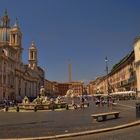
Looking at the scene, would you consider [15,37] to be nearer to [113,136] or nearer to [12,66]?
[12,66]

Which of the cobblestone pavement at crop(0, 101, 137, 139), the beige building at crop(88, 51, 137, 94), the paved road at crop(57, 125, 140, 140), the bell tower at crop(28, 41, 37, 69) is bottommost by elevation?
the paved road at crop(57, 125, 140, 140)

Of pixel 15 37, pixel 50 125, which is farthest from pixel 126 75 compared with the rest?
pixel 50 125

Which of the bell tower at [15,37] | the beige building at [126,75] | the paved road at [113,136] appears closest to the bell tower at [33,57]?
the bell tower at [15,37]

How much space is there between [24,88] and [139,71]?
69251 millimetres

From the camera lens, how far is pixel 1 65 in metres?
104

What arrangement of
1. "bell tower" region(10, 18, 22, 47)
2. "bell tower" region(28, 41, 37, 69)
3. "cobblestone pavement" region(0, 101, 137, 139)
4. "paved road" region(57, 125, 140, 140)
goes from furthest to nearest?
"bell tower" region(28, 41, 37, 69) < "bell tower" region(10, 18, 22, 47) < "cobblestone pavement" region(0, 101, 137, 139) < "paved road" region(57, 125, 140, 140)

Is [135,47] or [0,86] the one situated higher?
[135,47]

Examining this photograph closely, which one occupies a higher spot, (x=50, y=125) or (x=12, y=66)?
(x=12, y=66)

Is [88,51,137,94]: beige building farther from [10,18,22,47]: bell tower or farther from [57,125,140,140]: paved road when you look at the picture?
[57,125,140,140]: paved road

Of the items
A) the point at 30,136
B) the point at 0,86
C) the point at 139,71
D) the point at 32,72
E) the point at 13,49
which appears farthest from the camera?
the point at 32,72

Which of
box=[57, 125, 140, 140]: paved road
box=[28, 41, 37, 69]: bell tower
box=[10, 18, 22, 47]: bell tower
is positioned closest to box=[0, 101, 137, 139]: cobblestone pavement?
box=[57, 125, 140, 140]: paved road

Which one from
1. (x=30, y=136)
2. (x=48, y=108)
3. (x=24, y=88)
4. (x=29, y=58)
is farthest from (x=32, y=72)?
(x=30, y=136)

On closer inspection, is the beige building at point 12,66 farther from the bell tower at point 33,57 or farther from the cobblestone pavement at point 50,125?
the cobblestone pavement at point 50,125

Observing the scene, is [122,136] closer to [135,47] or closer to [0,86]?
[135,47]
